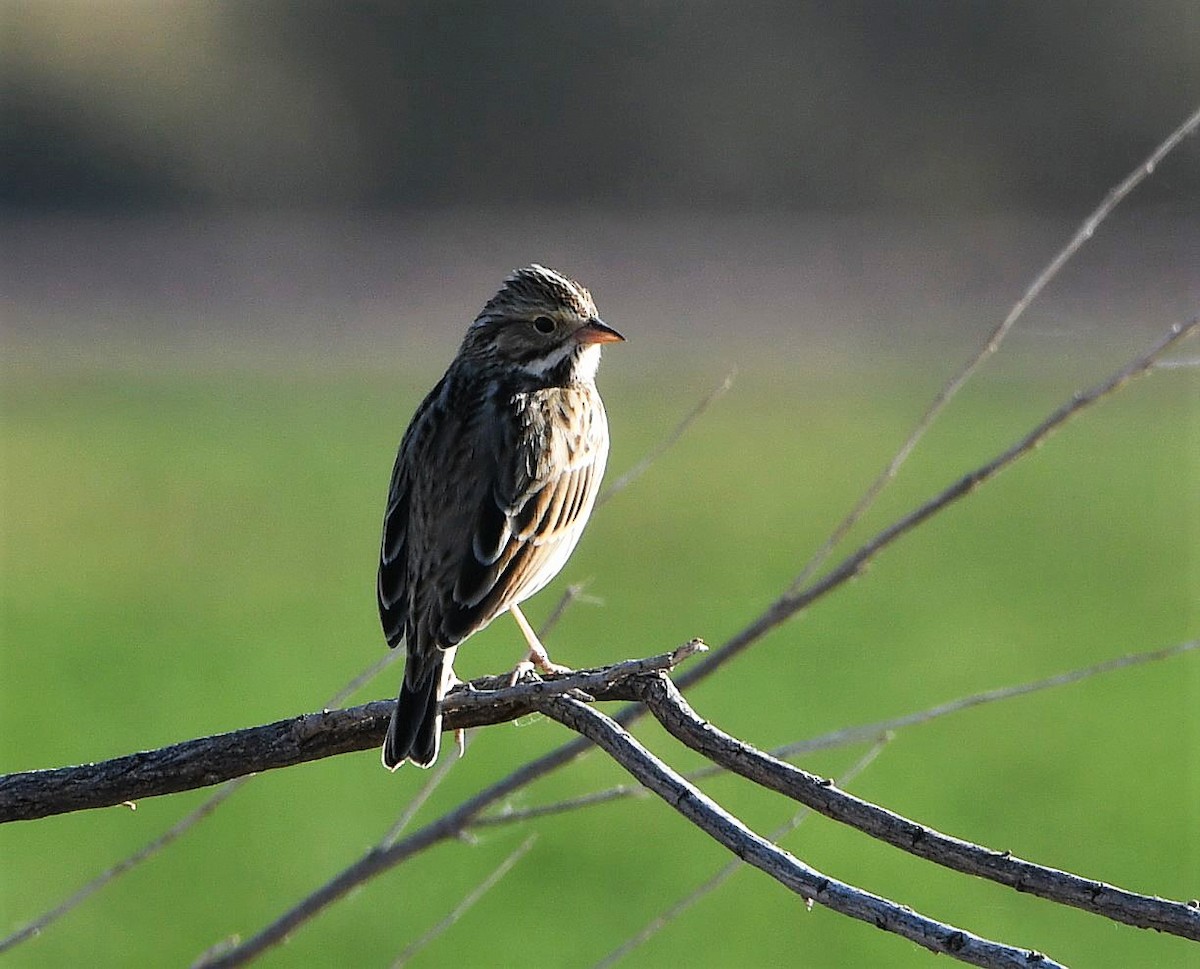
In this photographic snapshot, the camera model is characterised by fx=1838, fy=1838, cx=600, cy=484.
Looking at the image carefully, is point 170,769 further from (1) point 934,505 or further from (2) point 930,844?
(1) point 934,505

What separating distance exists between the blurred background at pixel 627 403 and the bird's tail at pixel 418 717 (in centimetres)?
152

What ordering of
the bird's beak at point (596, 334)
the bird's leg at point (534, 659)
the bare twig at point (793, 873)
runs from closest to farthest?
the bare twig at point (793, 873)
the bird's leg at point (534, 659)
the bird's beak at point (596, 334)

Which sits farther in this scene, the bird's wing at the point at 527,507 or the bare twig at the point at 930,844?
the bird's wing at the point at 527,507

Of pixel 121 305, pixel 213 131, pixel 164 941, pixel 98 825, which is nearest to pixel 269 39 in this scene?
pixel 213 131

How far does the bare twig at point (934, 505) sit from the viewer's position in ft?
12.7

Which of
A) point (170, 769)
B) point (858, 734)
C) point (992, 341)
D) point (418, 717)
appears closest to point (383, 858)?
point (418, 717)

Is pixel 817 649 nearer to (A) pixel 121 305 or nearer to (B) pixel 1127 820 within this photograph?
(B) pixel 1127 820

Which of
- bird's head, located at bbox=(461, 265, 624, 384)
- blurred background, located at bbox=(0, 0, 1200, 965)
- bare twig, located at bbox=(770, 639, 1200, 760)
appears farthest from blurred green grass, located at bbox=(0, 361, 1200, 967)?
bare twig, located at bbox=(770, 639, 1200, 760)

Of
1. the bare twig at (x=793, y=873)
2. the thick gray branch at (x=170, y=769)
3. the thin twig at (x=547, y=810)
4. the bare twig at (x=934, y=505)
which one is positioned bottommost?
the bare twig at (x=793, y=873)

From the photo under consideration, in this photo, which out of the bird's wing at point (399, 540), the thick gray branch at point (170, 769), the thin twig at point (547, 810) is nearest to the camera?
the thick gray branch at point (170, 769)

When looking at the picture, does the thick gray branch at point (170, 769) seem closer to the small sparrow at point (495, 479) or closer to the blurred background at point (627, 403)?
the small sparrow at point (495, 479)

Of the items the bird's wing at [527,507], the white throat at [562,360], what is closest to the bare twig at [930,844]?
the bird's wing at [527,507]

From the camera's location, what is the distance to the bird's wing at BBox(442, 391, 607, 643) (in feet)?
16.1

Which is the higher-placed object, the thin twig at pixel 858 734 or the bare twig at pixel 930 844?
the thin twig at pixel 858 734
